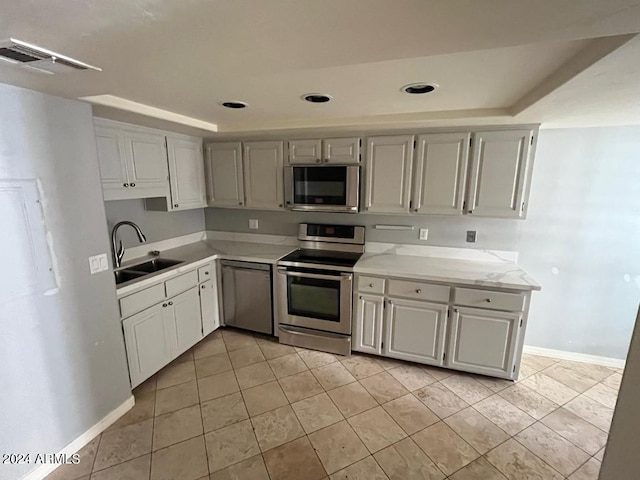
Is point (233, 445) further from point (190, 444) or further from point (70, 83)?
point (70, 83)

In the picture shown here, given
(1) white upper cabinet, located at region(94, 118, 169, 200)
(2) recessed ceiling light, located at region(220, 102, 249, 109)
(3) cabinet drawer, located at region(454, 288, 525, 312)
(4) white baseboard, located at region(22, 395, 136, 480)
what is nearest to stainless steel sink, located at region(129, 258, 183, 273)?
(1) white upper cabinet, located at region(94, 118, 169, 200)

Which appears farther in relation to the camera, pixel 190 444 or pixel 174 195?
pixel 174 195

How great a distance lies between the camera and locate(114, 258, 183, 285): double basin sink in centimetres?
258

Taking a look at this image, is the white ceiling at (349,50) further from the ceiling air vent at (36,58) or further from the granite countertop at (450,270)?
the granite countertop at (450,270)

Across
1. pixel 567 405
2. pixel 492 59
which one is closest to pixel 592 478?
pixel 567 405

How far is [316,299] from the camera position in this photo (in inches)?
113

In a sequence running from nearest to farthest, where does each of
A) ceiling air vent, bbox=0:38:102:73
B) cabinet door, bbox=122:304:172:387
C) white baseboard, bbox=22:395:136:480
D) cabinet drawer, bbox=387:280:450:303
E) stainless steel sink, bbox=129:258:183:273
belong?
1. ceiling air vent, bbox=0:38:102:73
2. white baseboard, bbox=22:395:136:480
3. cabinet door, bbox=122:304:172:387
4. cabinet drawer, bbox=387:280:450:303
5. stainless steel sink, bbox=129:258:183:273

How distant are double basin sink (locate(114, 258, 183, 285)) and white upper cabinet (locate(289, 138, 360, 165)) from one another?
1.52 meters

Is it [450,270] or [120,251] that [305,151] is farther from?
[120,251]

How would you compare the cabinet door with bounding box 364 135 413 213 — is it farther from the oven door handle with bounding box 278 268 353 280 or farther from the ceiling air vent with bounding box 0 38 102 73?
the ceiling air vent with bounding box 0 38 102 73

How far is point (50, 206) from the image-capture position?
165 cm

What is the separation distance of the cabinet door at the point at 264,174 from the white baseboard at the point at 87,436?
201cm

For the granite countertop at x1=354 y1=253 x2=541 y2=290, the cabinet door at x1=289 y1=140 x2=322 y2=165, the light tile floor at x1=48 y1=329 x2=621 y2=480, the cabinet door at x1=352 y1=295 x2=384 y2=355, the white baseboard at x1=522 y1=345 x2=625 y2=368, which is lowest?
the light tile floor at x1=48 y1=329 x2=621 y2=480

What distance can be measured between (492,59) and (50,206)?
2.39 m
